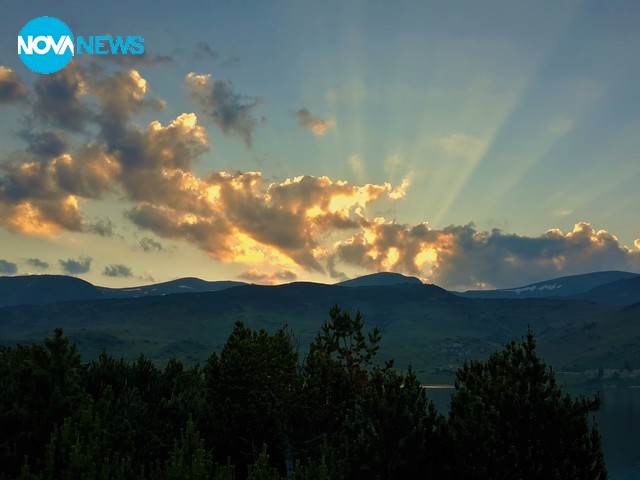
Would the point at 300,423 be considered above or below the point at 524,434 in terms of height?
below

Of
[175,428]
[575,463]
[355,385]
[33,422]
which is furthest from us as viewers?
[355,385]

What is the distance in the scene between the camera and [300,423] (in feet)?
139

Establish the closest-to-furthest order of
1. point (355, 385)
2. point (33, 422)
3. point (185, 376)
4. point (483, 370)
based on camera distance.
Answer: point (483, 370)
point (33, 422)
point (355, 385)
point (185, 376)

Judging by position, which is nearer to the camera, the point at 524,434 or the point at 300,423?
the point at 524,434

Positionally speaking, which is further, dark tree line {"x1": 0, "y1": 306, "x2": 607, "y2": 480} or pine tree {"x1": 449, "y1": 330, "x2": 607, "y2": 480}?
dark tree line {"x1": 0, "y1": 306, "x2": 607, "y2": 480}

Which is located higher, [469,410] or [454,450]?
[469,410]

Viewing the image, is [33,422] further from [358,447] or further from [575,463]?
[575,463]

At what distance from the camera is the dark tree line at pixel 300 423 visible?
23.7m

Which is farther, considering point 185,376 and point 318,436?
point 185,376

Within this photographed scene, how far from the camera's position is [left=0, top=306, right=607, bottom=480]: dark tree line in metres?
23.7

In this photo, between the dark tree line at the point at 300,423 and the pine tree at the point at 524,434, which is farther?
the dark tree line at the point at 300,423

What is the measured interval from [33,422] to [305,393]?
17.8 m

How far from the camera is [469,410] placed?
2422 centimetres

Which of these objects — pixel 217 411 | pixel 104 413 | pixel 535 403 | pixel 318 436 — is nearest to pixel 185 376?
pixel 217 411
